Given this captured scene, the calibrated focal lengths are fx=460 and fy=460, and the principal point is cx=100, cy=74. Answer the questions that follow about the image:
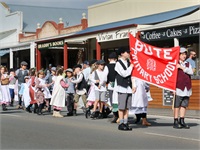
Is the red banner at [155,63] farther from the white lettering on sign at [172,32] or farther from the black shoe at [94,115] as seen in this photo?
the white lettering on sign at [172,32]

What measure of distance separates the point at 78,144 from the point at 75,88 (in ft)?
20.5

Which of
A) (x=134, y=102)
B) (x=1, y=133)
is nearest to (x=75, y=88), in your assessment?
(x=134, y=102)

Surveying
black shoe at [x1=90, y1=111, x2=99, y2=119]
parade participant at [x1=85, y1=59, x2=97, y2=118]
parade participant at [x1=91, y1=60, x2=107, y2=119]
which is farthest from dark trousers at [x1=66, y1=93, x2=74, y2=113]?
parade participant at [x1=91, y1=60, x2=107, y2=119]

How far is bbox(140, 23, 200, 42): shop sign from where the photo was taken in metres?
18.5

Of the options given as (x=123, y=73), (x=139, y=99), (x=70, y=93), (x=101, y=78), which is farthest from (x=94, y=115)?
(x=123, y=73)

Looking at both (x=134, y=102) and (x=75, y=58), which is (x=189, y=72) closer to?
(x=134, y=102)

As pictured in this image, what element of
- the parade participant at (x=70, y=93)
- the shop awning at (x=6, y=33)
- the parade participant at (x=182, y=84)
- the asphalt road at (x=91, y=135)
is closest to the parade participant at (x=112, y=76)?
the asphalt road at (x=91, y=135)

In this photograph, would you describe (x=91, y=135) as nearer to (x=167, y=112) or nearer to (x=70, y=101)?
(x=70, y=101)

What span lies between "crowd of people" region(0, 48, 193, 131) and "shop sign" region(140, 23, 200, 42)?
4.47 metres

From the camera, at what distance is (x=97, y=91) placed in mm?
14172

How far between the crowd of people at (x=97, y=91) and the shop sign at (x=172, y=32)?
4.47 m

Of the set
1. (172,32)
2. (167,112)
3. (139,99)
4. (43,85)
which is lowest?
(167,112)

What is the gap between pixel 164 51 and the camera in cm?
1151

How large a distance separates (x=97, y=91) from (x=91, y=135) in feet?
12.3
